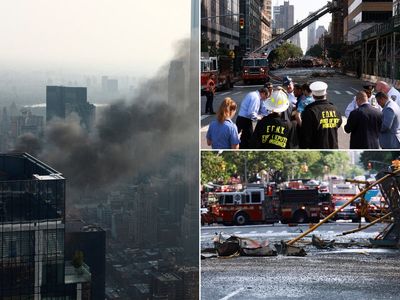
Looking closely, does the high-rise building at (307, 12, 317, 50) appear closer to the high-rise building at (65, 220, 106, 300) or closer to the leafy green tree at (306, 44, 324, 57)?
the leafy green tree at (306, 44, 324, 57)

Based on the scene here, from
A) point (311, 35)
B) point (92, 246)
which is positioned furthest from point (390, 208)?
point (92, 246)

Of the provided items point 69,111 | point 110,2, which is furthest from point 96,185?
point 110,2

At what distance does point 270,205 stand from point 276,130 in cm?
52

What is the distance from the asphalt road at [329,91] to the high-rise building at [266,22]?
23 centimetres

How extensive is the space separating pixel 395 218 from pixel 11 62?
2638mm

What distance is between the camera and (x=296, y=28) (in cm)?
503

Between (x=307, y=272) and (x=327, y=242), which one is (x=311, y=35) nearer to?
(x=327, y=242)

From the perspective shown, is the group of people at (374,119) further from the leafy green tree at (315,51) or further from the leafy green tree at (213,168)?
the leafy green tree at (213,168)

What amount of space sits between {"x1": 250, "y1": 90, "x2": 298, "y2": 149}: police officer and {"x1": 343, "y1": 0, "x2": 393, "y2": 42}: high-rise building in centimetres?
Answer: 60

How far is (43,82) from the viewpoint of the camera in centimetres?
519

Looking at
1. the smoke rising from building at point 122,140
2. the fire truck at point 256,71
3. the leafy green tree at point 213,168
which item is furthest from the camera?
the smoke rising from building at point 122,140

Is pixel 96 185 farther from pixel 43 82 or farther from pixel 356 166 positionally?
pixel 356 166

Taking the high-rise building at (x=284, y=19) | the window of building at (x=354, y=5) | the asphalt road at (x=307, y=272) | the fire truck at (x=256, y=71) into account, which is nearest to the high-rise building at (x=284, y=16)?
the high-rise building at (x=284, y=19)

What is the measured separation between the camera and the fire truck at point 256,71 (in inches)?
194
